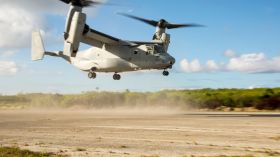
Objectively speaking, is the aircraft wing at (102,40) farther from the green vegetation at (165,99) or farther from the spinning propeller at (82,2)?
the green vegetation at (165,99)

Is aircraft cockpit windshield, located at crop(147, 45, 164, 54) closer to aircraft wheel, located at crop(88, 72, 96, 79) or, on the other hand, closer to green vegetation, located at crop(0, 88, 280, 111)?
aircraft wheel, located at crop(88, 72, 96, 79)

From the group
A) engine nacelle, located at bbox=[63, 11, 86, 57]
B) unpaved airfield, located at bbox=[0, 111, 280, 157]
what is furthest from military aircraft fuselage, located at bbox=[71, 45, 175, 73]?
unpaved airfield, located at bbox=[0, 111, 280, 157]

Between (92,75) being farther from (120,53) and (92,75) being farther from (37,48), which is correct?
(37,48)

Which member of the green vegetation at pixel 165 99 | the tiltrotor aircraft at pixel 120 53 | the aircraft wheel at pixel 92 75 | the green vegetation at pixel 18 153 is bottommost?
the green vegetation at pixel 18 153

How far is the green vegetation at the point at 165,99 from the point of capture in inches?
2571

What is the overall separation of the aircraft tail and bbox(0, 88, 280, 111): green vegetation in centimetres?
2280

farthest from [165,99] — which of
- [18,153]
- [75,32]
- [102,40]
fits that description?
[18,153]

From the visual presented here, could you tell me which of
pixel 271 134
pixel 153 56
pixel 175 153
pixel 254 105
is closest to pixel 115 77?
pixel 153 56

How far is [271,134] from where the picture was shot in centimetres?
2541

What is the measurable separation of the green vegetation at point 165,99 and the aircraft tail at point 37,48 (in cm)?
2280

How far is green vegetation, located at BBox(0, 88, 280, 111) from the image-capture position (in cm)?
6531

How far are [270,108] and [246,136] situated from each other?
39014mm

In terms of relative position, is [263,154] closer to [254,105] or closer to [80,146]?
[80,146]

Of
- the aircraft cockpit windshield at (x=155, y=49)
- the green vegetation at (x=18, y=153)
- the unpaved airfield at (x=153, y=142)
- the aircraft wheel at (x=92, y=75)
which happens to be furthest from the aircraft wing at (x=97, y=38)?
the green vegetation at (x=18, y=153)
